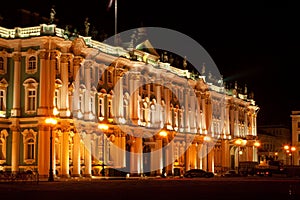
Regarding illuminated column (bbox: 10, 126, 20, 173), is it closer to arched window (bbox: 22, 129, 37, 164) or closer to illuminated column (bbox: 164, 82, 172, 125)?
arched window (bbox: 22, 129, 37, 164)

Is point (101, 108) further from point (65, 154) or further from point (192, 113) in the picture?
point (192, 113)

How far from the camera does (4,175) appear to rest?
5053 centimetres

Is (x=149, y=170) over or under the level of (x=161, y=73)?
under

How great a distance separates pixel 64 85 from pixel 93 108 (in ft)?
20.7

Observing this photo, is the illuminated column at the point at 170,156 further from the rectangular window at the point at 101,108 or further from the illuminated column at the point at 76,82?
the illuminated column at the point at 76,82

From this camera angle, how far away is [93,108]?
69.6 meters

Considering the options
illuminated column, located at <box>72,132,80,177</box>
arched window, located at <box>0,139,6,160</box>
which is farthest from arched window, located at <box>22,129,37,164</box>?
illuminated column, located at <box>72,132,80,177</box>

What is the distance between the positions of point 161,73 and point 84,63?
20.0 metres

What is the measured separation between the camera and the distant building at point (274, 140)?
14725 cm

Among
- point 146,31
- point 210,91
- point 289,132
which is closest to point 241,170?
point 210,91

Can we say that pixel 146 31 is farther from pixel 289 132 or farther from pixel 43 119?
pixel 289 132

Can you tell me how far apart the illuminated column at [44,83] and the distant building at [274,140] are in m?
→ 88.9

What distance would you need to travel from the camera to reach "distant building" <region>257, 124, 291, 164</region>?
147 m

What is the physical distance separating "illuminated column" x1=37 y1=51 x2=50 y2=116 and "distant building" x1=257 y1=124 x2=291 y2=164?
88857 millimetres
